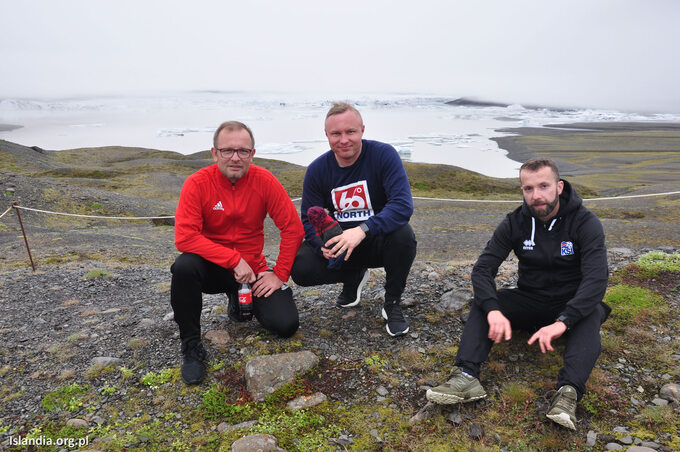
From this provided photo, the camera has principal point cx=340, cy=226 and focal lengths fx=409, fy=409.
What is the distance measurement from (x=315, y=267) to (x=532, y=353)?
2.21 metres

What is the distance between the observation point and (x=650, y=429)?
2.84 meters

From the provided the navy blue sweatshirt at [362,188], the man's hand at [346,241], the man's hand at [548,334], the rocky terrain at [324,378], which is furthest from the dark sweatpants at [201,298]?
the man's hand at [548,334]

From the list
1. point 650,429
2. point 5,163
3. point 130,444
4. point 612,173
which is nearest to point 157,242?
point 130,444

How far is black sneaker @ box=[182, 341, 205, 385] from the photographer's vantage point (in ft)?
11.6

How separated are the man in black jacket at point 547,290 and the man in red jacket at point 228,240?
5.76ft

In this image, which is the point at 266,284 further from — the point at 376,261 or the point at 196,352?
the point at 376,261

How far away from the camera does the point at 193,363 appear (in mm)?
3680

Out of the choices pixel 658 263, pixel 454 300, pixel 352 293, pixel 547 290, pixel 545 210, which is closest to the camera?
pixel 545 210

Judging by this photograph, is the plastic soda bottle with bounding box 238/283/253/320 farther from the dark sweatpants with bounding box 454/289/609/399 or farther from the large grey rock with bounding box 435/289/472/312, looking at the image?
the large grey rock with bounding box 435/289/472/312

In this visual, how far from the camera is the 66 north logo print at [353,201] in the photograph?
13.6ft

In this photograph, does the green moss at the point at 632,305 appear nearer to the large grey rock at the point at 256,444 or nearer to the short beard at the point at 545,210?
the short beard at the point at 545,210

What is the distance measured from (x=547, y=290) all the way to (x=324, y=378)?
82.1 inches

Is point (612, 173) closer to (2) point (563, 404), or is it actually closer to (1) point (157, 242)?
(1) point (157, 242)

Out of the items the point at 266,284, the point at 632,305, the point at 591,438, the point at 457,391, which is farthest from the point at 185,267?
the point at 632,305
